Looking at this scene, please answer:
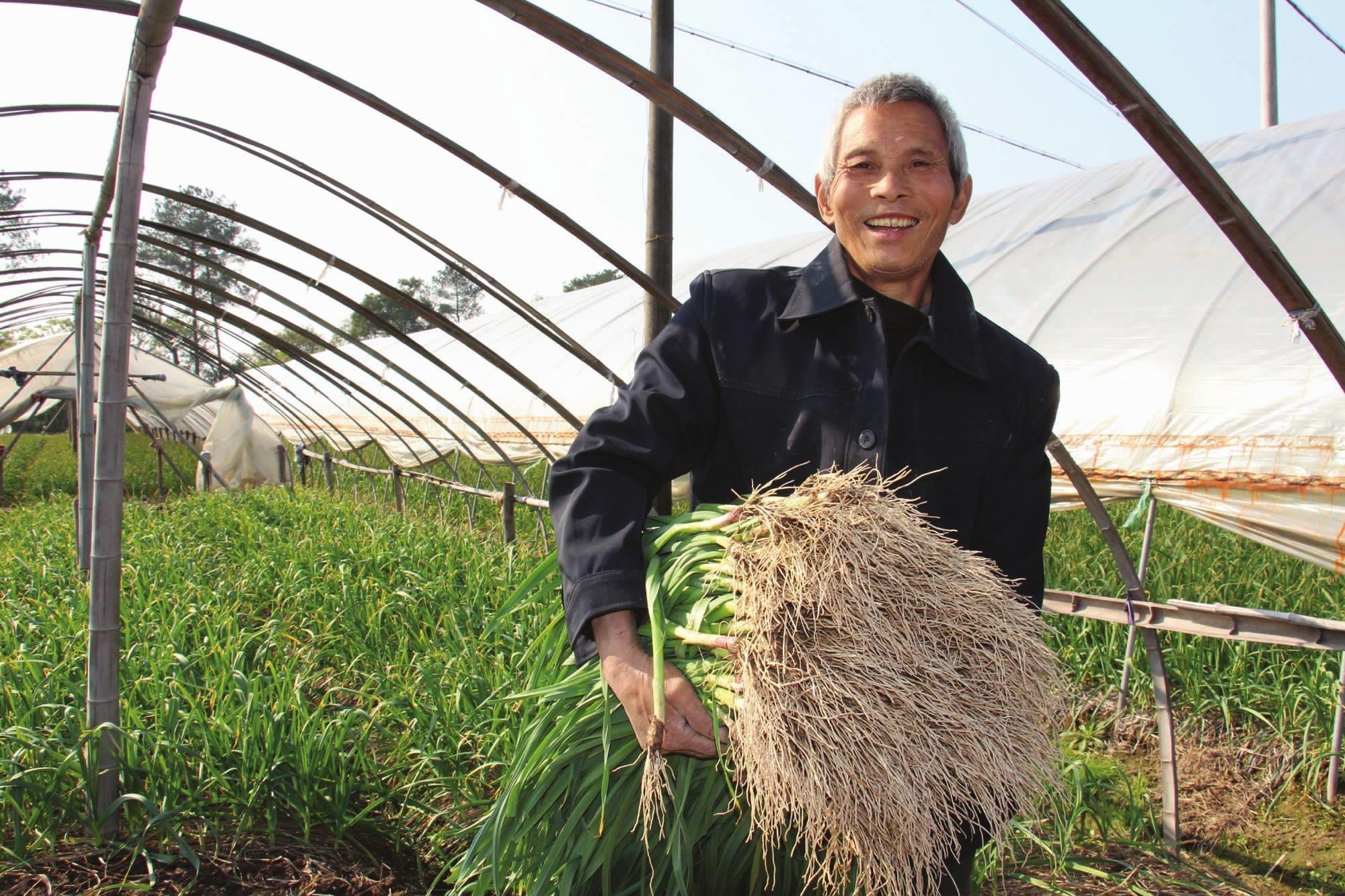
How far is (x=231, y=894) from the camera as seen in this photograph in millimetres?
1768

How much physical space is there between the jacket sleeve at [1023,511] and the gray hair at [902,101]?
0.35 metres

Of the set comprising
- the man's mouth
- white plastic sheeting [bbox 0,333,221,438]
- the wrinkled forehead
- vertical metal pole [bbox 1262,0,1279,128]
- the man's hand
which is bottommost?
the man's hand

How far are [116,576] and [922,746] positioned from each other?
1779mm

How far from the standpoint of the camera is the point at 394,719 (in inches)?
103

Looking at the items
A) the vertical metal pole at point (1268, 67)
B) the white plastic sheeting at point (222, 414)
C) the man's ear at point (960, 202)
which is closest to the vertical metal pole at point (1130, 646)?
the man's ear at point (960, 202)

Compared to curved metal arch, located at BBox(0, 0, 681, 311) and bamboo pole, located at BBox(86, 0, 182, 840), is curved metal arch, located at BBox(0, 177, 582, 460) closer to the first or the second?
curved metal arch, located at BBox(0, 0, 681, 311)

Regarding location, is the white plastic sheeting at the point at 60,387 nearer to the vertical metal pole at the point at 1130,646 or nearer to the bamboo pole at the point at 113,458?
the bamboo pole at the point at 113,458

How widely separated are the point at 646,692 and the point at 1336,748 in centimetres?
313

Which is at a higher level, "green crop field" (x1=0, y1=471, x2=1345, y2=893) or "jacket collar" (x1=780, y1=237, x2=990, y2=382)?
"jacket collar" (x1=780, y1=237, x2=990, y2=382)

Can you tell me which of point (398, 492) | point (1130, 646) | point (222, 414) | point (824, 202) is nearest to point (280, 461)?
point (222, 414)

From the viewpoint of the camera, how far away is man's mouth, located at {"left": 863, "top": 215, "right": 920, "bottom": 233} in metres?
1.27

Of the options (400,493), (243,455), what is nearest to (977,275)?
(400,493)

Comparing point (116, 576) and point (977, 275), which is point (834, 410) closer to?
point (116, 576)

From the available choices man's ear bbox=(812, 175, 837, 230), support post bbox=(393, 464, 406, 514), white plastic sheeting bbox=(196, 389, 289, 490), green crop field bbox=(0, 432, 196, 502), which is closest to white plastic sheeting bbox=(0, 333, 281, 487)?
white plastic sheeting bbox=(196, 389, 289, 490)
